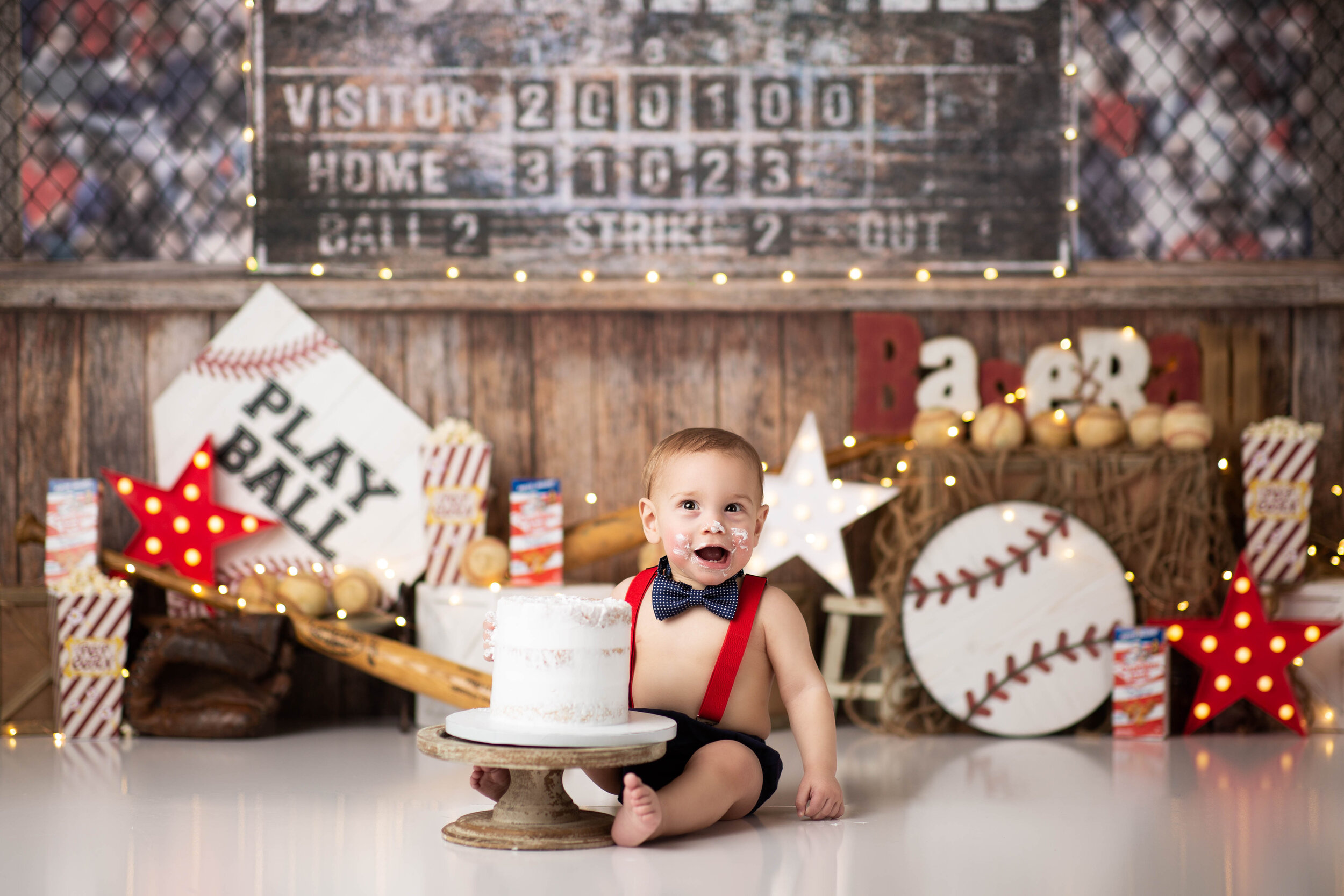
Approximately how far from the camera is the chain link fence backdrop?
378 cm

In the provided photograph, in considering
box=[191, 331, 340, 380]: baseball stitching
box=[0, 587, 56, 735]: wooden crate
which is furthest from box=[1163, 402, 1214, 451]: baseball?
box=[0, 587, 56, 735]: wooden crate

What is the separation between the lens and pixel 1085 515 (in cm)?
330

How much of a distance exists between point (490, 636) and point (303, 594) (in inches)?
55.2

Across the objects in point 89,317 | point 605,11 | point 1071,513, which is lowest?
point 1071,513

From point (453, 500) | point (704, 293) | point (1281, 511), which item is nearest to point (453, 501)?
point (453, 500)

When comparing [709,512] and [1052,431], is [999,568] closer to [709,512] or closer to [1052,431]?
[1052,431]

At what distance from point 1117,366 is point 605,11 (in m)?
1.79

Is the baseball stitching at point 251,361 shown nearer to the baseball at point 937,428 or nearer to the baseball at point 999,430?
the baseball at point 937,428

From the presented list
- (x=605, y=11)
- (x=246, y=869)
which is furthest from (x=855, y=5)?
(x=246, y=869)

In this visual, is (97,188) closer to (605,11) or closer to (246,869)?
(605,11)

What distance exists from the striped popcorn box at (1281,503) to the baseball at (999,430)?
619 mm

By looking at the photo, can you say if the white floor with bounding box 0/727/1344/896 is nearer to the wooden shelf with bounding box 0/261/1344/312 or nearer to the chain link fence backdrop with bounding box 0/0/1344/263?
the wooden shelf with bounding box 0/261/1344/312

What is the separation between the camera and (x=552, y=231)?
3.69m

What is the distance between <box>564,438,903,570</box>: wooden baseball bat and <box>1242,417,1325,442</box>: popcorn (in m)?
1.14
